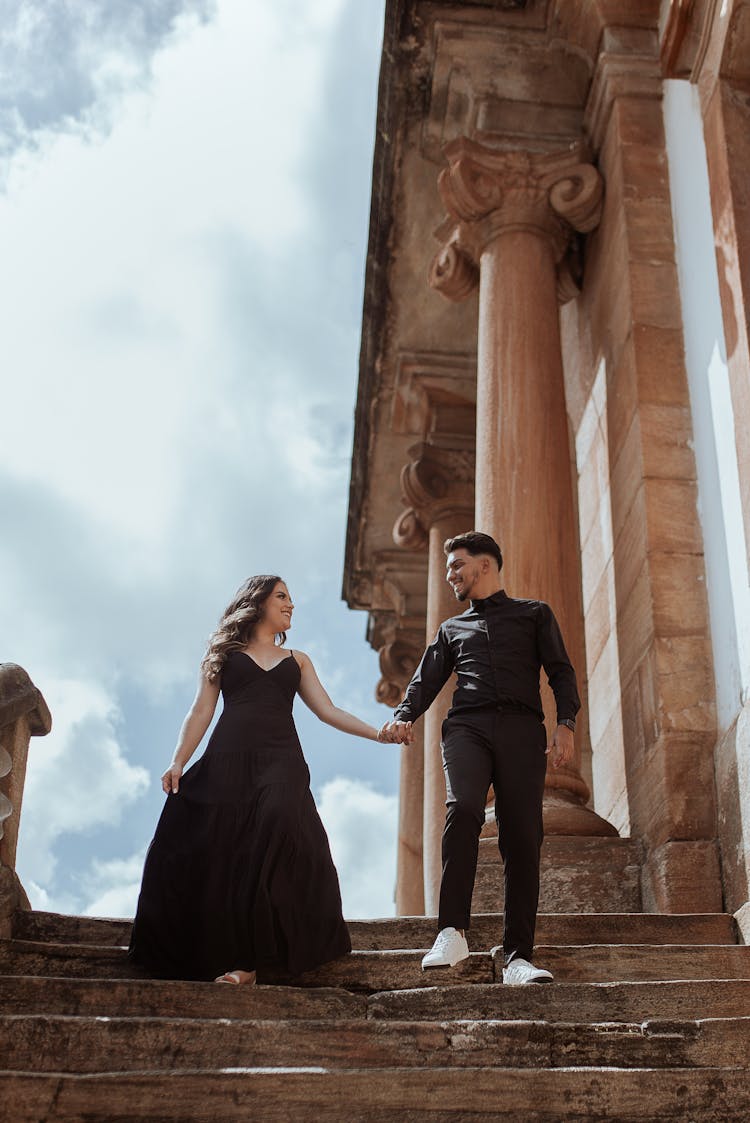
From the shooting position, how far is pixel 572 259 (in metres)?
10.6

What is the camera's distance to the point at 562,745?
5586mm

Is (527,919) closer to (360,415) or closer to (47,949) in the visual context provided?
(47,949)

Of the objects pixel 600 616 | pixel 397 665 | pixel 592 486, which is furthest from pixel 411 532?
pixel 600 616

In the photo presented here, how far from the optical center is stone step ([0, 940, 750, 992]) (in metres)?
5.29

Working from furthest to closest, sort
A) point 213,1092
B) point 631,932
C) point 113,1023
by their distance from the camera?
point 631,932, point 113,1023, point 213,1092

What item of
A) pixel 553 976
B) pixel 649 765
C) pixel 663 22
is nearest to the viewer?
pixel 553 976

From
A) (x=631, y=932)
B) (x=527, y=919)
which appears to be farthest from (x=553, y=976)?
(x=631, y=932)

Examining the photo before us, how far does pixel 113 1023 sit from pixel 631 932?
2656 millimetres

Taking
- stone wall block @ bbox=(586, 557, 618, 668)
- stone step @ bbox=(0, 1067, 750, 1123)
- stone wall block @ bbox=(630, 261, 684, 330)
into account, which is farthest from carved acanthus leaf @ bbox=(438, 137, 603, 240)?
stone step @ bbox=(0, 1067, 750, 1123)

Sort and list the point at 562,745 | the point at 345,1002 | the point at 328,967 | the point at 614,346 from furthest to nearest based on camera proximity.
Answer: the point at 614,346 → the point at 562,745 → the point at 328,967 → the point at 345,1002

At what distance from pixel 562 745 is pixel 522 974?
3.18 ft

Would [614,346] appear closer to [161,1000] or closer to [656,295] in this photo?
[656,295]

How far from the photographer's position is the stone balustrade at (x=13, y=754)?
5715 millimetres

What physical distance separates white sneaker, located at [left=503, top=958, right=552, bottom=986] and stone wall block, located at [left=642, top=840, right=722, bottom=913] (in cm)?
218
